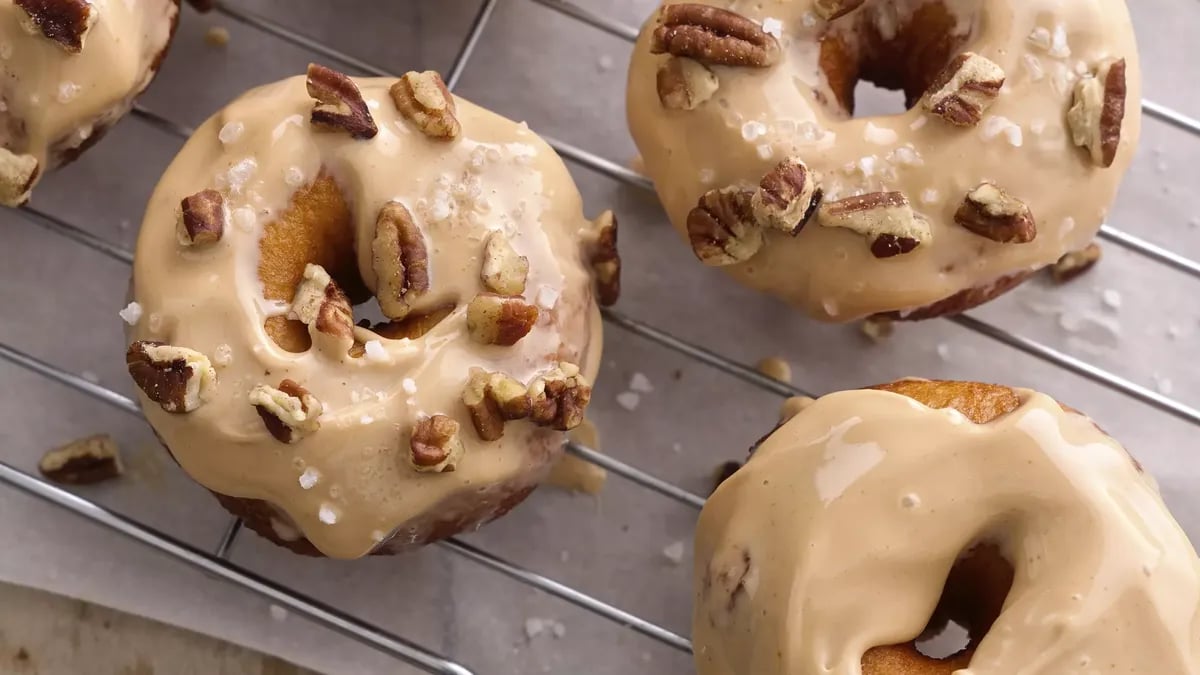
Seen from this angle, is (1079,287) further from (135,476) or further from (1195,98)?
(135,476)

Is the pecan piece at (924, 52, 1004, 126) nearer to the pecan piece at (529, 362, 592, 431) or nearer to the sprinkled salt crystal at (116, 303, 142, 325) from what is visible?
the pecan piece at (529, 362, 592, 431)

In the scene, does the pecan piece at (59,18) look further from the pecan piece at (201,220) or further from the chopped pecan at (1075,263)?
the chopped pecan at (1075,263)

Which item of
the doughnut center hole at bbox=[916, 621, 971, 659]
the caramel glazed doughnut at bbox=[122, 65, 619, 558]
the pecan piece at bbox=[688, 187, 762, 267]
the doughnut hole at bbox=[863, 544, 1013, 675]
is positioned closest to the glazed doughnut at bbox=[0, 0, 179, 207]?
the caramel glazed doughnut at bbox=[122, 65, 619, 558]

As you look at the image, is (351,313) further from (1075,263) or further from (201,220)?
(1075,263)

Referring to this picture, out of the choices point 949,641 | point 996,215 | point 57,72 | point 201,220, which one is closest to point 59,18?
point 57,72

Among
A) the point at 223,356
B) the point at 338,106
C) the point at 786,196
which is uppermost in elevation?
the point at 786,196

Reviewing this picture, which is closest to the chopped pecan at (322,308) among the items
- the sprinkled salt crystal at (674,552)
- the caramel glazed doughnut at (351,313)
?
the caramel glazed doughnut at (351,313)

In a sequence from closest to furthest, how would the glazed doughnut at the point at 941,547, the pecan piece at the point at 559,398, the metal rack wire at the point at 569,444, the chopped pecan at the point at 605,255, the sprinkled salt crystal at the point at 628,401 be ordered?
the glazed doughnut at the point at 941,547 → the pecan piece at the point at 559,398 → the chopped pecan at the point at 605,255 → the metal rack wire at the point at 569,444 → the sprinkled salt crystal at the point at 628,401
